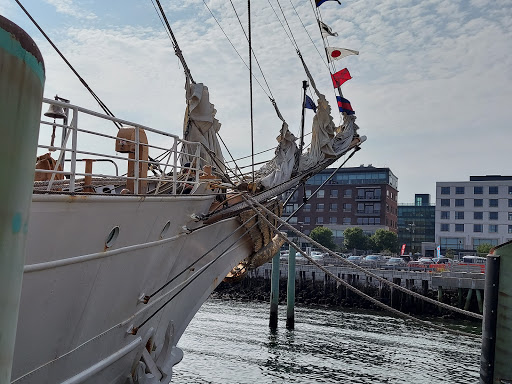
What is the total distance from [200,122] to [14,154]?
8.88m

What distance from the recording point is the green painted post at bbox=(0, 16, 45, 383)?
2023 mm

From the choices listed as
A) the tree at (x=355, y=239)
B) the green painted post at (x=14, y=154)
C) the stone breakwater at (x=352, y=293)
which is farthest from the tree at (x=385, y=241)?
the green painted post at (x=14, y=154)

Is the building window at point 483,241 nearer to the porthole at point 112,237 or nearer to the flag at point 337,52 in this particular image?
the flag at point 337,52

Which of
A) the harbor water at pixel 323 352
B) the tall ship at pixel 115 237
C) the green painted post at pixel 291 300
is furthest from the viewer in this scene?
the green painted post at pixel 291 300

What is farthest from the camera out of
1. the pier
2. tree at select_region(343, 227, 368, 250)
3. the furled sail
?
tree at select_region(343, 227, 368, 250)

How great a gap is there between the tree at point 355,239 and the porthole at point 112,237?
65859mm

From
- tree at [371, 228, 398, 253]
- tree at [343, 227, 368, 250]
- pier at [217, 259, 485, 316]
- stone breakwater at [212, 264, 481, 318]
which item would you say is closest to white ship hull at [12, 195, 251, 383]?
pier at [217, 259, 485, 316]

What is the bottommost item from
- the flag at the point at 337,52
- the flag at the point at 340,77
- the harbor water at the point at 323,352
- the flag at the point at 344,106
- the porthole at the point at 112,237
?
the harbor water at the point at 323,352

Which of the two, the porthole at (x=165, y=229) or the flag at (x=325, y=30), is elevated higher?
the flag at (x=325, y=30)

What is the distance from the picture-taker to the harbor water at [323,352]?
55.2 ft

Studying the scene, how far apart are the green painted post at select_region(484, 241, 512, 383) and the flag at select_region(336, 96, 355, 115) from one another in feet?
27.3

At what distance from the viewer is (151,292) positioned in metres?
8.02

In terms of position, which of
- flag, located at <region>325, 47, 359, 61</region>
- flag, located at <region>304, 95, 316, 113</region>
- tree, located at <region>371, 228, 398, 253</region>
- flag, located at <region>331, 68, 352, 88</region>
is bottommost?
tree, located at <region>371, 228, 398, 253</region>

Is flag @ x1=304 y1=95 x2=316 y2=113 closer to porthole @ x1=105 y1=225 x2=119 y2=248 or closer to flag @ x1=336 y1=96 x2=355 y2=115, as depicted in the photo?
flag @ x1=336 y1=96 x2=355 y2=115
